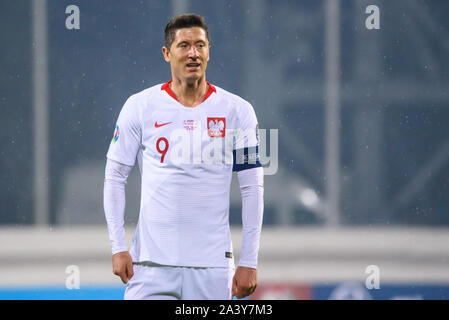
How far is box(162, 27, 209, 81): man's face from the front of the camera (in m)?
2.37

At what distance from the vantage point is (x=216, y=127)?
7.93 feet

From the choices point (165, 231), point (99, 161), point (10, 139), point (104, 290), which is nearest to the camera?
point (165, 231)

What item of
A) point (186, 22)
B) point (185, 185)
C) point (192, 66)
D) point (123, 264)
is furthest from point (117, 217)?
point (186, 22)

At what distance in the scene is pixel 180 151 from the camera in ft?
7.79

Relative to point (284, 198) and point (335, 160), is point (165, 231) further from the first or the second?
point (335, 160)

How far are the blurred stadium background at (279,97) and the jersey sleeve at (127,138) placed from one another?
289cm

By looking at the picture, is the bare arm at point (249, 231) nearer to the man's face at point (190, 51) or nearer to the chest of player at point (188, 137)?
the chest of player at point (188, 137)

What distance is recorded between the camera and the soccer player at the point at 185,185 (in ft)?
7.75

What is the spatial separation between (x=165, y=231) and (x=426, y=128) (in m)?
4.99

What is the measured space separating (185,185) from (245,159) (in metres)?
0.25

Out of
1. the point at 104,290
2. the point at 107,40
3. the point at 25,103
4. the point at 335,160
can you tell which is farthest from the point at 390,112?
the point at 104,290

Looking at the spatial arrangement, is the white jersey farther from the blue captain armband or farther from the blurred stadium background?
the blurred stadium background

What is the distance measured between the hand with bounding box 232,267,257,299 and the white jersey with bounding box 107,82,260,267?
7 centimetres

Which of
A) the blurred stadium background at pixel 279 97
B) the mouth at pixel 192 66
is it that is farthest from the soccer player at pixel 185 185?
the blurred stadium background at pixel 279 97
